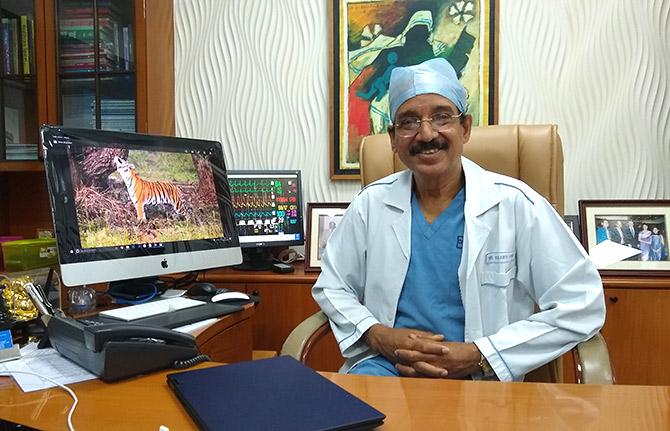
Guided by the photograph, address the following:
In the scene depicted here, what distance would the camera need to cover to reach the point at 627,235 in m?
1.89

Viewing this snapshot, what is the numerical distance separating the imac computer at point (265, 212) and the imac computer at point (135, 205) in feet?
1.61

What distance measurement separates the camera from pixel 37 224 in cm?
264

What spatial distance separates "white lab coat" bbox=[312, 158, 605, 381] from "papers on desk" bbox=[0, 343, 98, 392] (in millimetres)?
624

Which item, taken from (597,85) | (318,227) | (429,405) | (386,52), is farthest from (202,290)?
(597,85)

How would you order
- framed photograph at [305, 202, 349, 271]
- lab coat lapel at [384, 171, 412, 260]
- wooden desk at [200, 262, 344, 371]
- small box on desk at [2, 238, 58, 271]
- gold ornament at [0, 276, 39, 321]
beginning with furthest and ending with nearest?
framed photograph at [305, 202, 349, 271], wooden desk at [200, 262, 344, 371], small box on desk at [2, 238, 58, 271], lab coat lapel at [384, 171, 412, 260], gold ornament at [0, 276, 39, 321]

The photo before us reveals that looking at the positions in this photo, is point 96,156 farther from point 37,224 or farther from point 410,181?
point 37,224

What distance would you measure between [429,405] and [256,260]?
1458 mm

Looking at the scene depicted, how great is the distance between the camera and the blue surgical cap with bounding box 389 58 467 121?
1.31 metres

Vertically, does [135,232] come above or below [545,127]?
below

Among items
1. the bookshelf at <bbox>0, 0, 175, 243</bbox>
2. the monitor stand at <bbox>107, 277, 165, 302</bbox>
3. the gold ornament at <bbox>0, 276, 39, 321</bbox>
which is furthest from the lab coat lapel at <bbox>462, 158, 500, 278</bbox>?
the bookshelf at <bbox>0, 0, 175, 243</bbox>

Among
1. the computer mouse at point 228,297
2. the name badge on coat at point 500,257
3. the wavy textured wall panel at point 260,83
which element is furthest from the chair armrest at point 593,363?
the wavy textured wall panel at point 260,83

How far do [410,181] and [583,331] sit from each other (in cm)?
61

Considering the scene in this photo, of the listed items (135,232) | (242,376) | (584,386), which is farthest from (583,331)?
(135,232)

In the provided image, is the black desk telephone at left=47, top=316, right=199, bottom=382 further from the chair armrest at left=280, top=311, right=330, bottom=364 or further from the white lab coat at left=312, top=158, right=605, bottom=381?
the white lab coat at left=312, top=158, right=605, bottom=381
